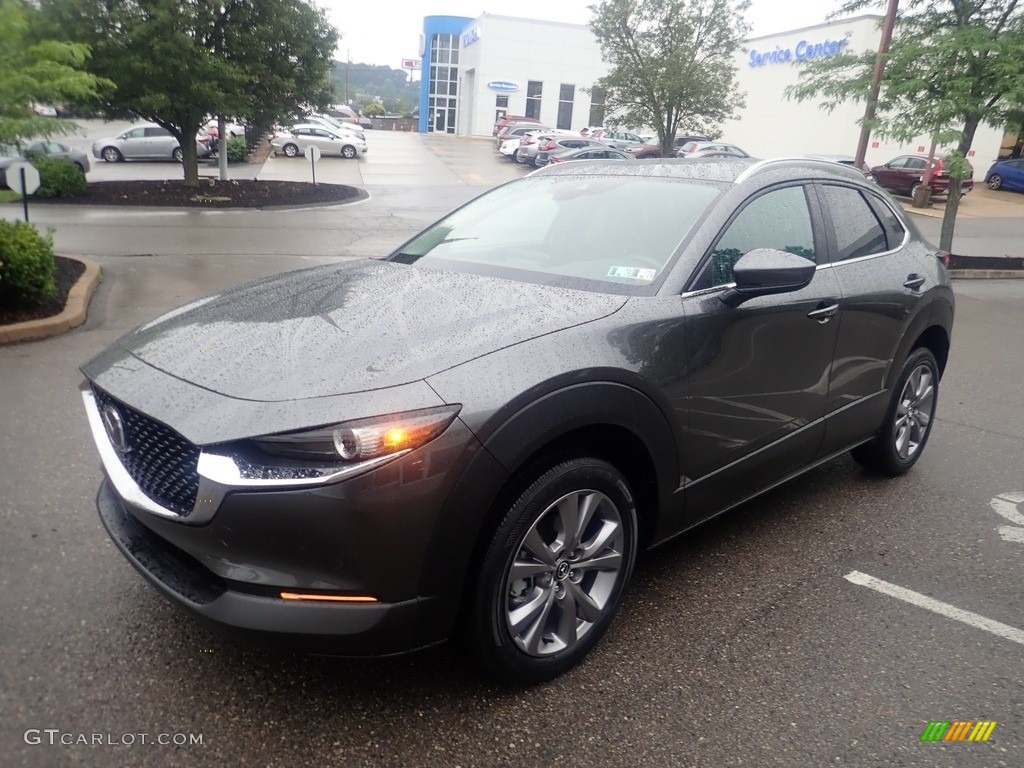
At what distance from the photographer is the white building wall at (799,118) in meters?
34.2

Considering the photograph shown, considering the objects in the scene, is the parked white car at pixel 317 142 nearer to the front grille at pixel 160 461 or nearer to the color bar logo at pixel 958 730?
the front grille at pixel 160 461

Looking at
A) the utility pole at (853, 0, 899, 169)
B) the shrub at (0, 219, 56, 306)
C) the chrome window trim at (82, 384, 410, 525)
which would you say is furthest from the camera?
the utility pole at (853, 0, 899, 169)

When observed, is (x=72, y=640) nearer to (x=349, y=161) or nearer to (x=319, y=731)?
(x=319, y=731)

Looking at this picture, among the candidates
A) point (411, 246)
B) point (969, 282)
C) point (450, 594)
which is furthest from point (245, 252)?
point (969, 282)

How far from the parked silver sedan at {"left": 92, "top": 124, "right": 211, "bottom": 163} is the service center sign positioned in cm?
2628

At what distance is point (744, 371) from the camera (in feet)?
10.4

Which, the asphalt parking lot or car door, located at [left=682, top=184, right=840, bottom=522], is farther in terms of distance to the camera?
car door, located at [left=682, top=184, right=840, bottom=522]

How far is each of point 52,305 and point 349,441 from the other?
668 centimetres

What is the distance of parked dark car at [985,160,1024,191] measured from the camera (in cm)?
3181

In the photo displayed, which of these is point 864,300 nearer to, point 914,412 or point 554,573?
point 914,412

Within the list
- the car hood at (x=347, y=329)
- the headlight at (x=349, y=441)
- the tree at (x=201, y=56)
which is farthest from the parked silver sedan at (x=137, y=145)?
the headlight at (x=349, y=441)

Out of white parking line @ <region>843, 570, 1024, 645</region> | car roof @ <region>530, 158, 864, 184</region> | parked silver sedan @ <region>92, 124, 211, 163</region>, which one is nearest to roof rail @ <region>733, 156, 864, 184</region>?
car roof @ <region>530, 158, 864, 184</region>

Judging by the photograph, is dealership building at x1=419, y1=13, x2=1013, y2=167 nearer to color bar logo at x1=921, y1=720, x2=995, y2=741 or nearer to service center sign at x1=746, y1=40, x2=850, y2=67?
service center sign at x1=746, y1=40, x2=850, y2=67

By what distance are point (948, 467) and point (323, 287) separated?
394 cm
